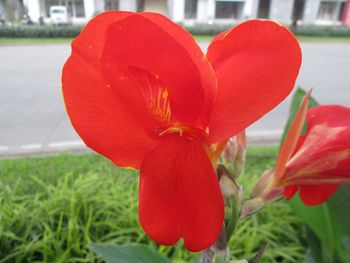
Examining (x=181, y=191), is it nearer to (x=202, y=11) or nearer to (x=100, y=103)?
(x=100, y=103)

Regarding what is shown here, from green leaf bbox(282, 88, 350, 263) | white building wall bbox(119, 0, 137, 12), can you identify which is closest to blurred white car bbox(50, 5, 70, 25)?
white building wall bbox(119, 0, 137, 12)

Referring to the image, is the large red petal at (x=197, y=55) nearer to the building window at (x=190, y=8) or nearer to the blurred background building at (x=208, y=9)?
the blurred background building at (x=208, y=9)

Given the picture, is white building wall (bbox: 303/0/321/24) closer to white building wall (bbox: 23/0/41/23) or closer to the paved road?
the paved road

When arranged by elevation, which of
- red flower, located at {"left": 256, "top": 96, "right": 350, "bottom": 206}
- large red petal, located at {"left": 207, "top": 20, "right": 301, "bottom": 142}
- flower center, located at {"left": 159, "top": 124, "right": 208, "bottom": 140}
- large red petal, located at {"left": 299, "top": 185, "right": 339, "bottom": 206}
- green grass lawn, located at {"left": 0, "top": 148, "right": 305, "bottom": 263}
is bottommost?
green grass lawn, located at {"left": 0, "top": 148, "right": 305, "bottom": 263}

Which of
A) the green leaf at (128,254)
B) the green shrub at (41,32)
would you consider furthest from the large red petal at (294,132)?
the green shrub at (41,32)

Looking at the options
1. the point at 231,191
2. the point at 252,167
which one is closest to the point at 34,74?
the point at 252,167
